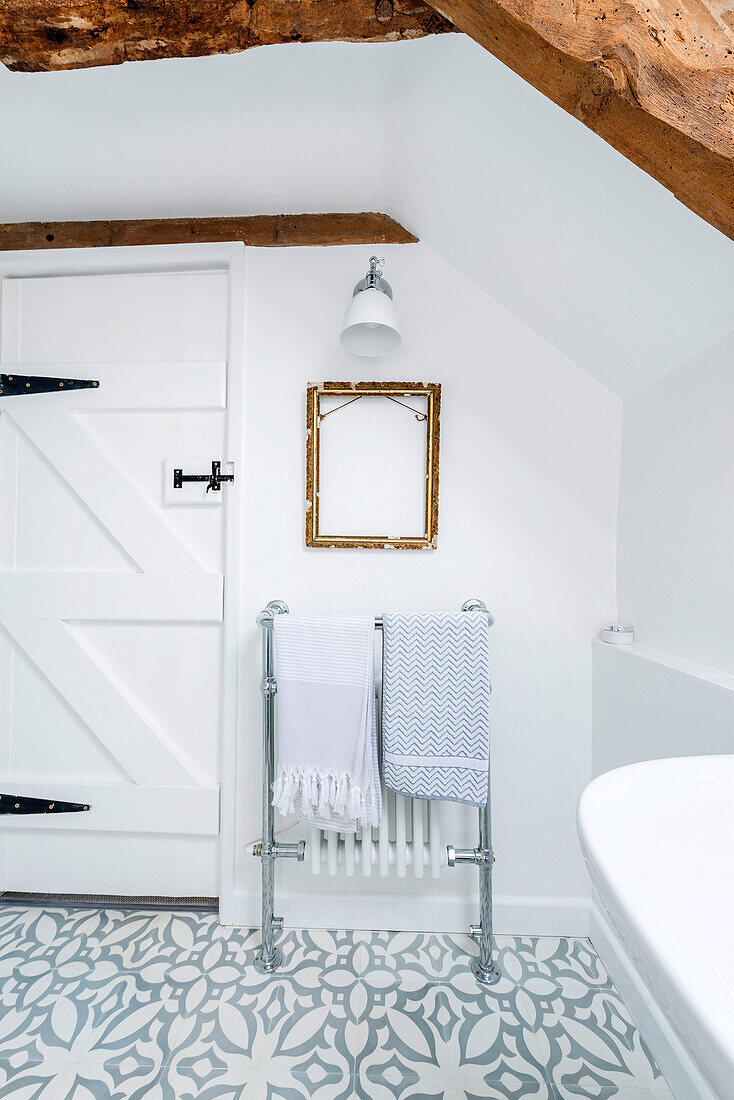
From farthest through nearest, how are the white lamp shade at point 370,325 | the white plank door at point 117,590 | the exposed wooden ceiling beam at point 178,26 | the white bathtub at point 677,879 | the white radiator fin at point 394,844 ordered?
the white plank door at point 117,590 < the white radiator fin at point 394,844 < the white lamp shade at point 370,325 < the exposed wooden ceiling beam at point 178,26 < the white bathtub at point 677,879

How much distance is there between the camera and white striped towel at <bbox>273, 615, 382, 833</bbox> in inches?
55.5

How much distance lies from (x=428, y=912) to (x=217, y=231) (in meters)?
2.10

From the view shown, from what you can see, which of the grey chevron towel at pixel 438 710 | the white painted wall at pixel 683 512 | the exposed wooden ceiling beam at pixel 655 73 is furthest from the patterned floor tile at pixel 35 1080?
the exposed wooden ceiling beam at pixel 655 73

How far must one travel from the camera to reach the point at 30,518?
5.62 feet

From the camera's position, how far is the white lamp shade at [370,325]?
1.34 m

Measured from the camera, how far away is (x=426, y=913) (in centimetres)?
156

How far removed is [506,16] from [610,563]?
1.26 metres

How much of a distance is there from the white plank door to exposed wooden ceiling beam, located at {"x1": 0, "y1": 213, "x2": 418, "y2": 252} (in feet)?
0.35

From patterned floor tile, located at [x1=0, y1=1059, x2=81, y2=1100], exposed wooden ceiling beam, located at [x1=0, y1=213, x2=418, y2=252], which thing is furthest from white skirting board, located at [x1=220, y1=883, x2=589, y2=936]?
exposed wooden ceiling beam, located at [x1=0, y1=213, x2=418, y2=252]

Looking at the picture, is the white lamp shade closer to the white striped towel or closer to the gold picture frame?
the gold picture frame

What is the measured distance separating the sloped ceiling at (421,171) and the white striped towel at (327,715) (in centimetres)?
98

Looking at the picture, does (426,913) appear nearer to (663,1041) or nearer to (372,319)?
(663,1041)

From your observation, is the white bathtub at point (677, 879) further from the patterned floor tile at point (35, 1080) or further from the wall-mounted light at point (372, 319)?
the patterned floor tile at point (35, 1080)

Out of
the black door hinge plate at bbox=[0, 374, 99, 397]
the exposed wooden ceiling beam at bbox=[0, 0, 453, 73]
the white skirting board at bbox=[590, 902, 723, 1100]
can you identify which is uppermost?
the exposed wooden ceiling beam at bbox=[0, 0, 453, 73]
